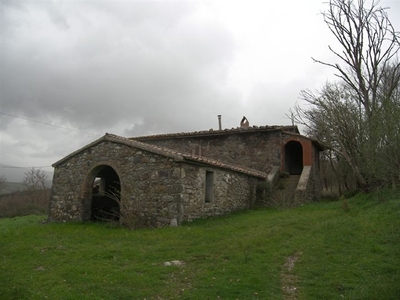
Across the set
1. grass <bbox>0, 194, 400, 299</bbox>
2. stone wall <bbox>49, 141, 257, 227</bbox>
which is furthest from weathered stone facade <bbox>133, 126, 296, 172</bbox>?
grass <bbox>0, 194, 400, 299</bbox>

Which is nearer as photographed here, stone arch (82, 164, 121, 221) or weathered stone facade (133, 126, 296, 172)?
stone arch (82, 164, 121, 221)

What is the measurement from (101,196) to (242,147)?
7229 mm

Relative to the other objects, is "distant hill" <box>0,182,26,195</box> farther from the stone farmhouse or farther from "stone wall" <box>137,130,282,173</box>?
"stone wall" <box>137,130,282,173</box>

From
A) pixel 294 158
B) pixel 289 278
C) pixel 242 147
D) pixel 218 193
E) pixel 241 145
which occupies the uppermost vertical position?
pixel 241 145

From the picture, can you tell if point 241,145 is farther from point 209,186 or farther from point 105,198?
point 105,198

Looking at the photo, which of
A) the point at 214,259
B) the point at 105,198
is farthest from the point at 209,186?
the point at 214,259

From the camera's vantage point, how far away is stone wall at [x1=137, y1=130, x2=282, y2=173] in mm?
16562

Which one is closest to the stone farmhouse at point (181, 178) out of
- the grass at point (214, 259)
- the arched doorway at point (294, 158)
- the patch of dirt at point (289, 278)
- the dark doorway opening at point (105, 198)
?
the dark doorway opening at point (105, 198)

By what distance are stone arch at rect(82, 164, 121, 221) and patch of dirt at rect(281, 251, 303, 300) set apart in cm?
704

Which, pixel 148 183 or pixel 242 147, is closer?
pixel 148 183

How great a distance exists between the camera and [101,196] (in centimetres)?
A: 1408

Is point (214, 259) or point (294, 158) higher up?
point (294, 158)

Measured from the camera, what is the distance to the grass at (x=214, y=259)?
5.08 metres

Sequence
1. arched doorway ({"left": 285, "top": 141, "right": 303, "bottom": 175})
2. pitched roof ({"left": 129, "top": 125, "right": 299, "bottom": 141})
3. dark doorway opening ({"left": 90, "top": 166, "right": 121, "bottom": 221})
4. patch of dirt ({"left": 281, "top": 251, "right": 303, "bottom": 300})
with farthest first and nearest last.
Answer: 1. arched doorway ({"left": 285, "top": 141, "right": 303, "bottom": 175})
2. pitched roof ({"left": 129, "top": 125, "right": 299, "bottom": 141})
3. dark doorway opening ({"left": 90, "top": 166, "right": 121, "bottom": 221})
4. patch of dirt ({"left": 281, "top": 251, "right": 303, "bottom": 300})
